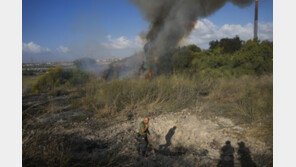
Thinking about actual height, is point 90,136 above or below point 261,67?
below

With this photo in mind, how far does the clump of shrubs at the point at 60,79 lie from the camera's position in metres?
6.35

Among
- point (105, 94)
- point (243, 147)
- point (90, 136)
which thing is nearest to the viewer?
point (243, 147)

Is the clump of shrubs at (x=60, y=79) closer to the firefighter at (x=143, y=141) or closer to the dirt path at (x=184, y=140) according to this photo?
the dirt path at (x=184, y=140)

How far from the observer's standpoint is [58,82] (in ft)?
24.1

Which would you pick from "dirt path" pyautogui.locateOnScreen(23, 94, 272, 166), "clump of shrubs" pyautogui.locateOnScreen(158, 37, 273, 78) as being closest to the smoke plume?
"clump of shrubs" pyautogui.locateOnScreen(158, 37, 273, 78)

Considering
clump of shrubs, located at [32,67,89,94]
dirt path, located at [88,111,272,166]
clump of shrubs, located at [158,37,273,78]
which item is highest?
clump of shrubs, located at [158,37,273,78]

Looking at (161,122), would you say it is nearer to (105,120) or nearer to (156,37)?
(105,120)

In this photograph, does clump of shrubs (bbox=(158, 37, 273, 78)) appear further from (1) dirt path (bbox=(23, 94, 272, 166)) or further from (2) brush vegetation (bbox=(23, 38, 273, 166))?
(1) dirt path (bbox=(23, 94, 272, 166))

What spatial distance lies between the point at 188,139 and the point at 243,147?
1.11 metres

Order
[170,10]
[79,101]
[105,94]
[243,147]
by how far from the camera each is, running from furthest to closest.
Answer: [170,10] < [79,101] < [105,94] < [243,147]

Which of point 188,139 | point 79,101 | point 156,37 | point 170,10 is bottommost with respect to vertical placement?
point 188,139

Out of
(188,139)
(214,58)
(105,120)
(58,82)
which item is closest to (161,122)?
(188,139)

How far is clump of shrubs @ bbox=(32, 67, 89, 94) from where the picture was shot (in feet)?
20.8

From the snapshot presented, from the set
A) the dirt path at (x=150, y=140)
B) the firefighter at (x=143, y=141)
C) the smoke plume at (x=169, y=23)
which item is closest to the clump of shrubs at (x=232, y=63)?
the smoke plume at (x=169, y=23)
